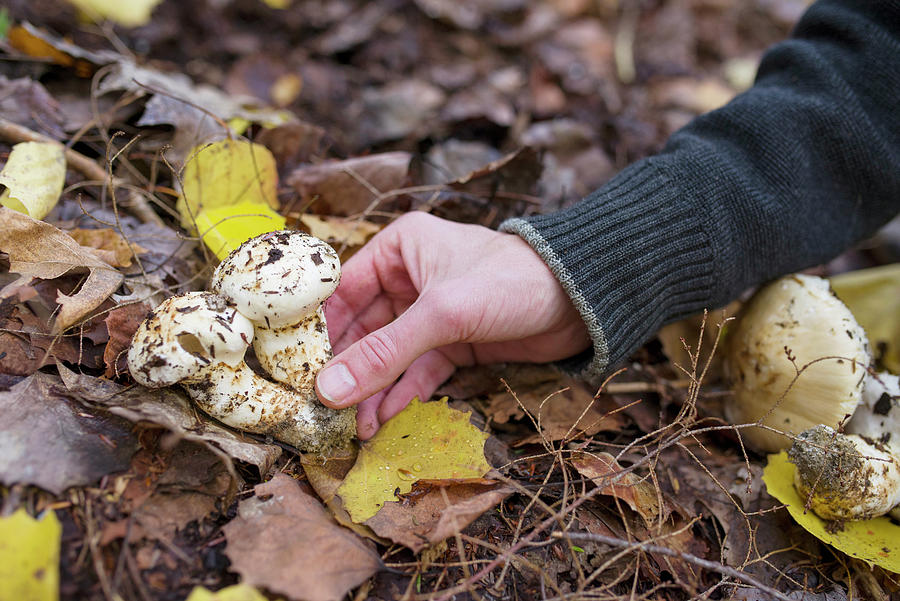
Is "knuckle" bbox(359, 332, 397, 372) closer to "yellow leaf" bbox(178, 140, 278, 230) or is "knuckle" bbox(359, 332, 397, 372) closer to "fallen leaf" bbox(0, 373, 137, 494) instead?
"fallen leaf" bbox(0, 373, 137, 494)

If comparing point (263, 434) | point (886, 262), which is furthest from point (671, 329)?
point (886, 262)

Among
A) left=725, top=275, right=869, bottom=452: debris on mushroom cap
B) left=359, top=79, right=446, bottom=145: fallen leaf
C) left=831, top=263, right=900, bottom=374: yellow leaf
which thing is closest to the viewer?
left=725, top=275, right=869, bottom=452: debris on mushroom cap

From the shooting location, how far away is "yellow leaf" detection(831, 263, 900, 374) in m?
2.80

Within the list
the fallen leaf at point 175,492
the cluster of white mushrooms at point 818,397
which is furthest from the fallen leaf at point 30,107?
the cluster of white mushrooms at point 818,397

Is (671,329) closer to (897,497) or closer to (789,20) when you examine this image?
(897,497)

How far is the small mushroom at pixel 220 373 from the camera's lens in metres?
1.56

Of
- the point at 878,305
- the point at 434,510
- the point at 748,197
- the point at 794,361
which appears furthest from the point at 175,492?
the point at 878,305

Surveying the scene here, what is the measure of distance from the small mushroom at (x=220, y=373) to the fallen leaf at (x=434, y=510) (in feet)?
1.03

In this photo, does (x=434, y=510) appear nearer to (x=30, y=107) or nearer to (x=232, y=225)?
(x=232, y=225)

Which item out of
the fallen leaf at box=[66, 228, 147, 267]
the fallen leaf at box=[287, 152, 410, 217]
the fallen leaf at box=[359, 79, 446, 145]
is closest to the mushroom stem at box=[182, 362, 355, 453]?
the fallen leaf at box=[66, 228, 147, 267]

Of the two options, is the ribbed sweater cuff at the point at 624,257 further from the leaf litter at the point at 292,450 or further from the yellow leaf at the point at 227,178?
the yellow leaf at the point at 227,178

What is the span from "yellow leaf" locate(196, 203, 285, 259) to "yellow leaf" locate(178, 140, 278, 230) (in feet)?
0.34

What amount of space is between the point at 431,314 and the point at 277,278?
48cm

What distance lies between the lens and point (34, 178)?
6.82 feet
